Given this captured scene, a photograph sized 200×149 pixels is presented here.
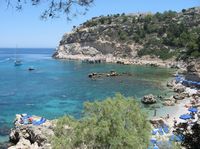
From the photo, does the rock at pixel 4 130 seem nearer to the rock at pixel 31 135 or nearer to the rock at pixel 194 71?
the rock at pixel 31 135

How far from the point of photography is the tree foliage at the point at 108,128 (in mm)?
19656

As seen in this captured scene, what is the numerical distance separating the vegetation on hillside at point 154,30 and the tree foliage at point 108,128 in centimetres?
8158

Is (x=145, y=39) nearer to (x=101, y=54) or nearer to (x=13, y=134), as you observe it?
(x=101, y=54)

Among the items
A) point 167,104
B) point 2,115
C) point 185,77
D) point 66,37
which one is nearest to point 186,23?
point 66,37

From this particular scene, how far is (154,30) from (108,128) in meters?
107

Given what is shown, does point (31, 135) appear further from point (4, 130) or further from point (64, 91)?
point (64, 91)

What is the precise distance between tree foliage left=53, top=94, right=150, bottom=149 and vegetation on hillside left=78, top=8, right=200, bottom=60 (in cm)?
8158

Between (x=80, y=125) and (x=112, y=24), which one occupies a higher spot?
(x=112, y=24)

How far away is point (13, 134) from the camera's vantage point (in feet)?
107

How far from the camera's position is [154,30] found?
4867 inches

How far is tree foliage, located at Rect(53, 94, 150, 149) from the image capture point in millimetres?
19656

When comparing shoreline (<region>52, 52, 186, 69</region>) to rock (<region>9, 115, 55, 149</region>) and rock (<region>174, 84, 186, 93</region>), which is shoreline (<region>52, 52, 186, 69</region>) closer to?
rock (<region>174, 84, 186, 93</region>)

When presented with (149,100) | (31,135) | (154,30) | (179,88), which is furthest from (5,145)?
(154,30)

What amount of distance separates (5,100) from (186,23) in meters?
82.3
